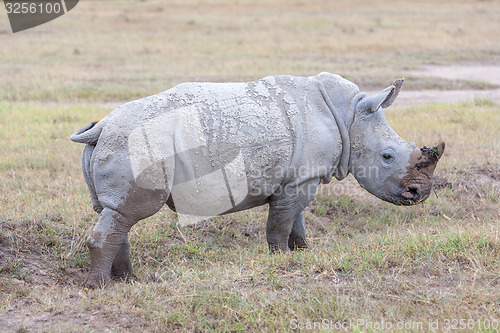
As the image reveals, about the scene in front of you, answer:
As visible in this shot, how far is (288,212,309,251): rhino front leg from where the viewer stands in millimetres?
6391

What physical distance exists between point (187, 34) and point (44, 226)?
61.9 ft

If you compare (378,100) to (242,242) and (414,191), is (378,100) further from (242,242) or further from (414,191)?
(242,242)

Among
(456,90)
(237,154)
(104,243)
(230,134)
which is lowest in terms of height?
(456,90)

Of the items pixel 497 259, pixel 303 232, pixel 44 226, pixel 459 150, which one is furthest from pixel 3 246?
pixel 459 150

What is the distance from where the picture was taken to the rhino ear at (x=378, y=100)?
5742mm

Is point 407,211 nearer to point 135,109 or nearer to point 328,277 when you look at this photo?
point 328,277

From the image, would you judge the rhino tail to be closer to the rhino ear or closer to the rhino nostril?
the rhino ear

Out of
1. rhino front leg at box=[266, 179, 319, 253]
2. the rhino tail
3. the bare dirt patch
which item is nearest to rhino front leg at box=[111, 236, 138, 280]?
the rhino tail

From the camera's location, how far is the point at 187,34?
24234 millimetres

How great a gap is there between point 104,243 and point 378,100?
285 centimetres

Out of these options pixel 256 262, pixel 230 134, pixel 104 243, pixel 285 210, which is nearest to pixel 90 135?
pixel 104 243

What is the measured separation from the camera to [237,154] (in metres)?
5.44

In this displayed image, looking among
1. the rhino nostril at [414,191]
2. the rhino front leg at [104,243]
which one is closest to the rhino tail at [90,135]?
the rhino front leg at [104,243]

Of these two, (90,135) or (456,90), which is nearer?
(90,135)
